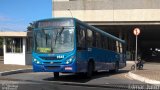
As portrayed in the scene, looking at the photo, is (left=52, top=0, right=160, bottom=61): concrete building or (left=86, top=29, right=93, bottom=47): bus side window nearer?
(left=86, top=29, right=93, bottom=47): bus side window

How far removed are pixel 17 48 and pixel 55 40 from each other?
16.2m

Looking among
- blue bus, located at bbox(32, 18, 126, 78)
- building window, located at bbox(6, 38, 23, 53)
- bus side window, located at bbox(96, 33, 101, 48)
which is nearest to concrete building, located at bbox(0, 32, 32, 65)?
building window, located at bbox(6, 38, 23, 53)

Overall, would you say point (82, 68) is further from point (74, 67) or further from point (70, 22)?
point (70, 22)

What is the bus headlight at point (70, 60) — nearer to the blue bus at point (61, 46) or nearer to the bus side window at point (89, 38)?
the blue bus at point (61, 46)

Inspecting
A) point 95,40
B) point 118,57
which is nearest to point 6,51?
point 118,57

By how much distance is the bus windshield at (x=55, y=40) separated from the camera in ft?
61.6

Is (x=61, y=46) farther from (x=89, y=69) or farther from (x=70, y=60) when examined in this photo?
(x=89, y=69)

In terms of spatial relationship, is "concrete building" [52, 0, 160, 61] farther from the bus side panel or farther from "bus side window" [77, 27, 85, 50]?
"bus side window" [77, 27, 85, 50]

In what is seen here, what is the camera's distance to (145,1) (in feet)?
164

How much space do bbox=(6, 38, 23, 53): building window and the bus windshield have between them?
15246 millimetres

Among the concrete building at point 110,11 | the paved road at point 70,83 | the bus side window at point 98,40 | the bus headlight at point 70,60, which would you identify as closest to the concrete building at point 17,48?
the bus side window at point 98,40

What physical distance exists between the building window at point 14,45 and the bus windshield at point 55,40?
1525cm

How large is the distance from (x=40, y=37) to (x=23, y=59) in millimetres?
14999

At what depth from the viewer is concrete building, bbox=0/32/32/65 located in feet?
112
